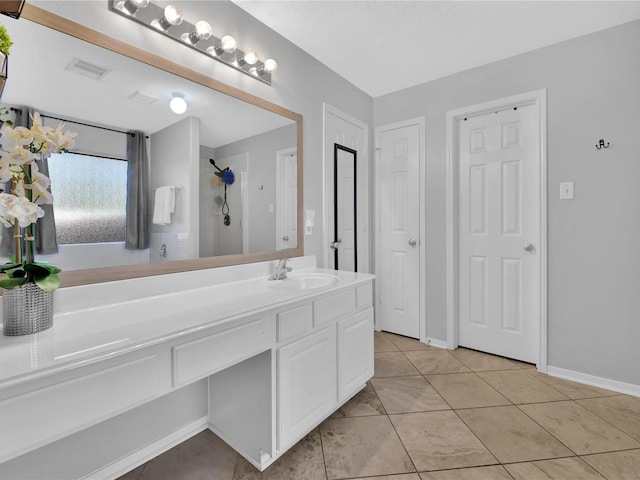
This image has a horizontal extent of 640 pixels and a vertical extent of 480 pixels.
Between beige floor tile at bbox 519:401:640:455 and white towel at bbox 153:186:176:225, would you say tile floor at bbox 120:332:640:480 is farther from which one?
white towel at bbox 153:186:176:225

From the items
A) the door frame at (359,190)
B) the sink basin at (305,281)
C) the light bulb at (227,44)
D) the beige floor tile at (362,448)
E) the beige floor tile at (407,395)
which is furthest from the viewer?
the door frame at (359,190)

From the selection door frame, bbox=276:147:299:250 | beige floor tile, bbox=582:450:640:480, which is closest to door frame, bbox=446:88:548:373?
beige floor tile, bbox=582:450:640:480

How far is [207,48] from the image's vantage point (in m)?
1.63

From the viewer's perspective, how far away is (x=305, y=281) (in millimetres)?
1918

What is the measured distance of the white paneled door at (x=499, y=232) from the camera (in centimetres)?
240

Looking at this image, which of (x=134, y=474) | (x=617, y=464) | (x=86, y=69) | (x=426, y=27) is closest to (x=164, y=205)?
(x=86, y=69)

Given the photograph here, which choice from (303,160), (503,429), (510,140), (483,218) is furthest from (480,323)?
(303,160)

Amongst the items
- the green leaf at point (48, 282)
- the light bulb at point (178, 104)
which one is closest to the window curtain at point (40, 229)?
the green leaf at point (48, 282)

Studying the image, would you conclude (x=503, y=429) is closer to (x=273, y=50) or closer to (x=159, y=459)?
(x=159, y=459)

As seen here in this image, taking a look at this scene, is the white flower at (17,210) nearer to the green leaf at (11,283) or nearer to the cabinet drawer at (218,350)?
the green leaf at (11,283)

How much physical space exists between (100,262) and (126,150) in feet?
1.57

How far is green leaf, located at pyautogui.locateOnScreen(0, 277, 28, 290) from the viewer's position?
878 millimetres

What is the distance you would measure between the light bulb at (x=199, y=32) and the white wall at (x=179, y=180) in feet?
1.24

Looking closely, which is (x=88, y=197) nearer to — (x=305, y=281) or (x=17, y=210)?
(x=17, y=210)
